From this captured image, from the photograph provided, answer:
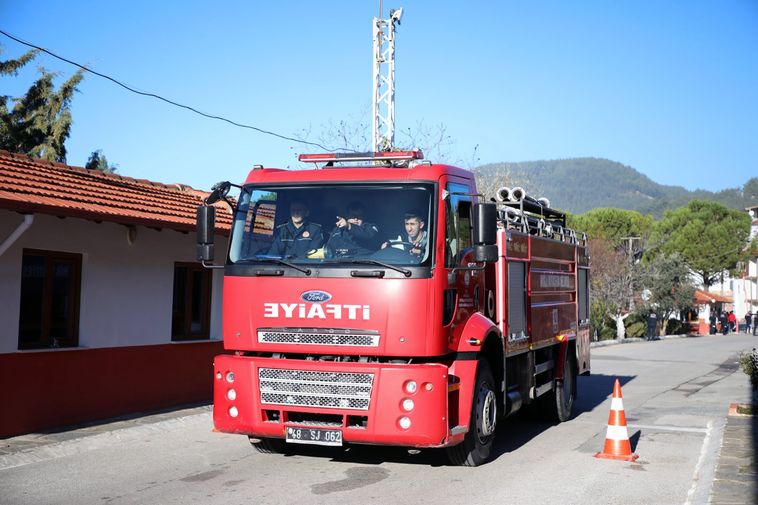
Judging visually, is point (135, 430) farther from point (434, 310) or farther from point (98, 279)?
point (434, 310)

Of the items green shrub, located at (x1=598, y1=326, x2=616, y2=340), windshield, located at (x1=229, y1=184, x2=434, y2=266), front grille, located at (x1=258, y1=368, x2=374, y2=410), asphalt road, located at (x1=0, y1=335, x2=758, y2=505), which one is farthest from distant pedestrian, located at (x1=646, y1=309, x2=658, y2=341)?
front grille, located at (x1=258, y1=368, x2=374, y2=410)

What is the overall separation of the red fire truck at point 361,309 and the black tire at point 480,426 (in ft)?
0.05

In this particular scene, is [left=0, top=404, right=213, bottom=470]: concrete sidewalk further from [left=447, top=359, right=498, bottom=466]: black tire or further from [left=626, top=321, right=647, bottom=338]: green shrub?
[left=626, top=321, right=647, bottom=338]: green shrub

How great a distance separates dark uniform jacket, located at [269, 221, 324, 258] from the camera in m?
8.22

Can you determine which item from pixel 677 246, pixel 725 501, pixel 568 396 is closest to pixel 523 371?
pixel 568 396

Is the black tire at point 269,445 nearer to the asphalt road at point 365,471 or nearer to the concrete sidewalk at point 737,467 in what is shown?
the asphalt road at point 365,471

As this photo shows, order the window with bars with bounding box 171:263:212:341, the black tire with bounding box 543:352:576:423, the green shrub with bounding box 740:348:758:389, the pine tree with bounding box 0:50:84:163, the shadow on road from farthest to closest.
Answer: the pine tree with bounding box 0:50:84:163 < the window with bars with bounding box 171:263:212:341 < the green shrub with bounding box 740:348:758:389 < the black tire with bounding box 543:352:576:423 < the shadow on road

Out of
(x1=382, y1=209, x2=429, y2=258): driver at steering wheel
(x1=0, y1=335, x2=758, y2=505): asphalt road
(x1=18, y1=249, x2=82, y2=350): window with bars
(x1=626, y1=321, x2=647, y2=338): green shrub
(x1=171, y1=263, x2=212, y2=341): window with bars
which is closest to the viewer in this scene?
(x1=0, y1=335, x2=758, y2=505): asphalt road

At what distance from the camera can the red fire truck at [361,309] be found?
303 inches

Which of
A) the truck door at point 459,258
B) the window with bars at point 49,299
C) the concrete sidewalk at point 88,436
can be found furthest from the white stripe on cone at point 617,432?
the window with bars at point 49,299

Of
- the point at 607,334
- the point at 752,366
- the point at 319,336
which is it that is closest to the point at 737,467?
the point at 319,336

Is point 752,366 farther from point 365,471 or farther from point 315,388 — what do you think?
point 315,388

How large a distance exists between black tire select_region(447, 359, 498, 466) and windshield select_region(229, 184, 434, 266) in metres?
1.47

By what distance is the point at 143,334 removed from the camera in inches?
500
